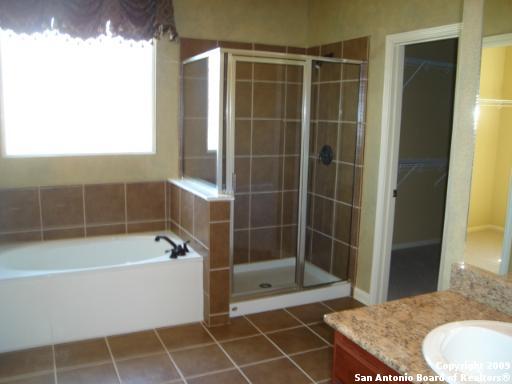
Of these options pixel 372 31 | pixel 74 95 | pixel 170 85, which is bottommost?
pixel 74 95

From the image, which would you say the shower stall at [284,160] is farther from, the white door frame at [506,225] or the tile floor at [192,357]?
the white door frame at [506,225]

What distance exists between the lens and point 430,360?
1339 millimetres

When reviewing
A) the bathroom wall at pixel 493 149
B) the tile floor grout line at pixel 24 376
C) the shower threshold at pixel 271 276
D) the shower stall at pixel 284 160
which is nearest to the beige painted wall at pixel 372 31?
the shower stall at pixel 284 160

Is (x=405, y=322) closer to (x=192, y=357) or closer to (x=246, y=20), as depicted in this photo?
(x=192, y=357)

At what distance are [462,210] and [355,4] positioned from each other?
2233mm

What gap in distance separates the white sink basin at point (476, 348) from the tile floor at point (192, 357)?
51.8 inches

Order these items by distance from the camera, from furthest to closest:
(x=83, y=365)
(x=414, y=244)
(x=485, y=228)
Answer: (x=414, y=244) < (x=83, y=365) < (x=485, y=228)


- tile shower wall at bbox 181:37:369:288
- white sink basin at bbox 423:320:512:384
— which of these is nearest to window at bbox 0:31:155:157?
tile shower wall at bbox 181:37:369:288

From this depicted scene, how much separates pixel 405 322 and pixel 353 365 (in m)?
0.24

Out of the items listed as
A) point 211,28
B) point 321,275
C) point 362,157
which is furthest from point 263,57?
point 321,275

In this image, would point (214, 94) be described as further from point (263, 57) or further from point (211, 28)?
point (211, 28)

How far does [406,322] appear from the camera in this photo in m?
1.61

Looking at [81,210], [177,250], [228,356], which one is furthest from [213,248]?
[81,210]

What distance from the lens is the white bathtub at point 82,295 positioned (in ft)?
9.64
